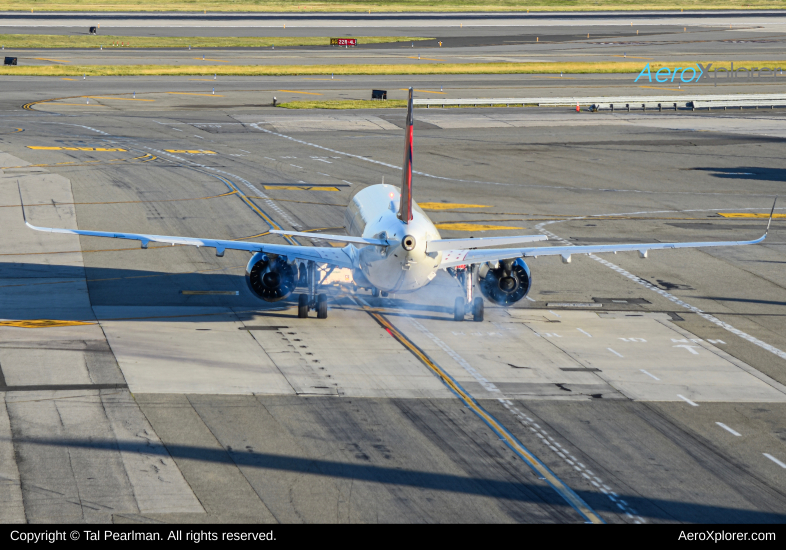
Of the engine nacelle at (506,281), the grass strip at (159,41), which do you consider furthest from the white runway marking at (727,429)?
the grass strip at (159,41)

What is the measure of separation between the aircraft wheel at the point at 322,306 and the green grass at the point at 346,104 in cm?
6577

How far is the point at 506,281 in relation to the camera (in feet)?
124

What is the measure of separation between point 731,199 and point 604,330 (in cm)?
3122

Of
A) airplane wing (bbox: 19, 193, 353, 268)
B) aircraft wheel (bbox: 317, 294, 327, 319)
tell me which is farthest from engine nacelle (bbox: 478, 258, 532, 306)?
aircraft wheel (bbox: 317, 294, 327, 319)

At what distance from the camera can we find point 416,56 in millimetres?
145125

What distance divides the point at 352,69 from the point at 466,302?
96.9 metres

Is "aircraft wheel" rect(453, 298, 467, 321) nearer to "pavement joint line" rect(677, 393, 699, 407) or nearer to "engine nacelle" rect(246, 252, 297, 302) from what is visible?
"engine nacelle" rect(246, 252, 297, 302)

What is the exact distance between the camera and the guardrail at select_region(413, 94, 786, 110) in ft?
346

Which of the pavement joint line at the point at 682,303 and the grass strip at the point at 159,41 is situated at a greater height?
the grass strip at the point at 159,41

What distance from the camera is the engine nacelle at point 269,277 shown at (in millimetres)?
37219

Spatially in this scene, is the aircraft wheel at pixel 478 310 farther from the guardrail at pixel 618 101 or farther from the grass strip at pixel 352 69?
the grass strip at pixel 352 69

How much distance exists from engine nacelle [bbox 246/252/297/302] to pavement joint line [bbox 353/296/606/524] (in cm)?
392

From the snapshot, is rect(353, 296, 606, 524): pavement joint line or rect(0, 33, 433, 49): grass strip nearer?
rect(353, 296, 606, 524): pavement joint line

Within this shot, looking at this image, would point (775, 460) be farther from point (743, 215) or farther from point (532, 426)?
point (743, 215)
